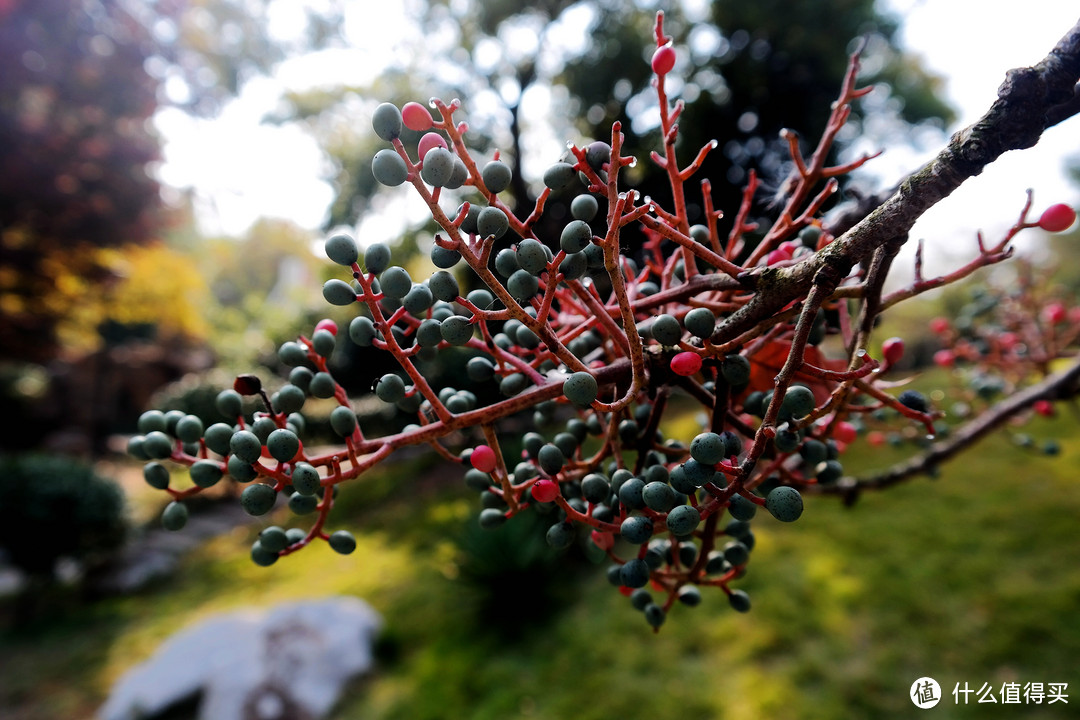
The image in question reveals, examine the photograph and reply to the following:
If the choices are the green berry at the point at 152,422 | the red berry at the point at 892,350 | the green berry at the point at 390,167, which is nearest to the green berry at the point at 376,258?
the green berry at the point at 390,167

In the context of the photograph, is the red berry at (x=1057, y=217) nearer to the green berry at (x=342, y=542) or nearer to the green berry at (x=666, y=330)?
the green berry at (x=666, y=330)

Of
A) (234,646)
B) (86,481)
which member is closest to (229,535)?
(86,481)

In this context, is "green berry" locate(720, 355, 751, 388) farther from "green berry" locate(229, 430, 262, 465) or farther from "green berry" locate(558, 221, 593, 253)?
"green berry" locate(229, 430, 262, 465)

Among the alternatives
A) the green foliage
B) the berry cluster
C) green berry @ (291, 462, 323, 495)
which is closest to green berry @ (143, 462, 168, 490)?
the berry cluster

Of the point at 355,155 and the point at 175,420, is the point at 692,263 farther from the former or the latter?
the point at 355,155

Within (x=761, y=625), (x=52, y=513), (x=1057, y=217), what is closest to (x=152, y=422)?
(x=1057, y=217)
